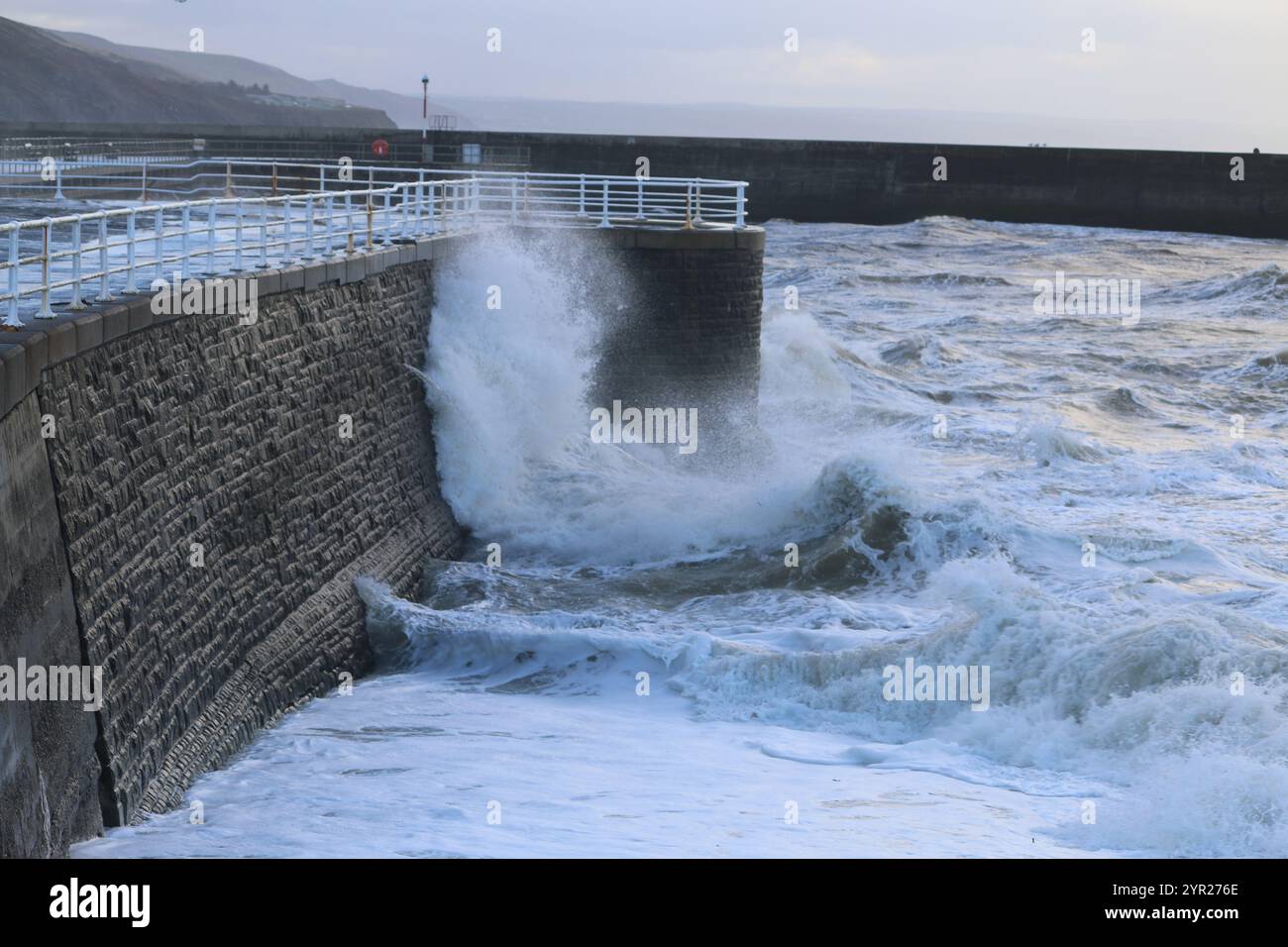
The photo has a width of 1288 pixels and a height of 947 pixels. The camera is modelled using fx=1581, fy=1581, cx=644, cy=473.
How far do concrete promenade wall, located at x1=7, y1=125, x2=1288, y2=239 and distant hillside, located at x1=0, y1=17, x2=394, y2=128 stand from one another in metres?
48.8

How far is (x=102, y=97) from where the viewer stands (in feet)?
327

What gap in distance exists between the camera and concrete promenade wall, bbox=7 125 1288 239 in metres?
52.2

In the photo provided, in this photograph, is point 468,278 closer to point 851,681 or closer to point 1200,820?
point 851,681

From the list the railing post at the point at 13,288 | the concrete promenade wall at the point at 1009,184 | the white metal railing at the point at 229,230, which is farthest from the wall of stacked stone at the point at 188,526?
the concrete promenade wall at the point at 1009,184

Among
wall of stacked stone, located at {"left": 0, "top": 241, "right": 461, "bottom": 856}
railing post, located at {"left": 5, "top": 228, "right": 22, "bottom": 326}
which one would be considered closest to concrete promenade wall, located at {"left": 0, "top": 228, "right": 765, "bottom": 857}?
wall of stacked stone, located at {"left": 0, "top": 241, "right": 461, "bottom": 856}

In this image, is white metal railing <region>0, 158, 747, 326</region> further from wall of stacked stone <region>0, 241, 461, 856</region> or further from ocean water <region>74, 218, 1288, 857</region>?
ocean water <region>74, 218, 1288, 857</region>

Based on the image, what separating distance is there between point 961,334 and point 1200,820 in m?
26.1

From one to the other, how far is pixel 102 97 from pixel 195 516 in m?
97.2

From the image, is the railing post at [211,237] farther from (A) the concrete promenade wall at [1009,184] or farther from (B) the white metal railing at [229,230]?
(A) the concrete promenade wall at [1009,184]

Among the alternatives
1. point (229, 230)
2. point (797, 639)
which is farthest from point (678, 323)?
point (797, 639)

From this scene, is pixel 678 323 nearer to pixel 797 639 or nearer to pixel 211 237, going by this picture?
pixel 797 639

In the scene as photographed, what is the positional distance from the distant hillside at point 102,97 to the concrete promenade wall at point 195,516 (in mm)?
77672

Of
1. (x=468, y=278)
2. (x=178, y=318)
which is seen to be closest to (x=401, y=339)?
(x=468, y=278)

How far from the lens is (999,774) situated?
10711 millimetres
